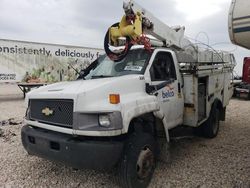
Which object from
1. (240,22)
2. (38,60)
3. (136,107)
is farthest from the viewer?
(38,60)

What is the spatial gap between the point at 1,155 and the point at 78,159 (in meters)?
2.65

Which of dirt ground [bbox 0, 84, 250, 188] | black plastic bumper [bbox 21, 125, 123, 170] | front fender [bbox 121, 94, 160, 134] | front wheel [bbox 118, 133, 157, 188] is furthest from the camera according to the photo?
dirt ground [bbox 0, 84, 250, 188]

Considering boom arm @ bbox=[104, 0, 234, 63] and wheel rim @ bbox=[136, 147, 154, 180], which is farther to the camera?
boom arm @ bbox=[104, 0, 234, 63]

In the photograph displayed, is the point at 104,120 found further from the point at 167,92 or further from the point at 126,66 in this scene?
the point at 167,92

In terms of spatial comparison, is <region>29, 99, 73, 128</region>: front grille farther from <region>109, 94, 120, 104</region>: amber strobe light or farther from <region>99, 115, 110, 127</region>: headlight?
<region>109, 94, 120, 104</region>: amber strobe light

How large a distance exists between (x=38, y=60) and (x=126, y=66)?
43.2ft

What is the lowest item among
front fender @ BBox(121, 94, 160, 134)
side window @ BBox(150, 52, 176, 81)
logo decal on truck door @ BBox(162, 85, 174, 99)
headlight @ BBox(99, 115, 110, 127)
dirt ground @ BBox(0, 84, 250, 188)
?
dirt ground @ BBox(0, 84, 250, 188)

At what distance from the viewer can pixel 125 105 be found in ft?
11.6

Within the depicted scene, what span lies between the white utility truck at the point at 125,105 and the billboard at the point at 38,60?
32.6ft

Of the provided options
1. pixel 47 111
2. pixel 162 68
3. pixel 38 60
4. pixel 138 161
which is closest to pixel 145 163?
pixel 138 161

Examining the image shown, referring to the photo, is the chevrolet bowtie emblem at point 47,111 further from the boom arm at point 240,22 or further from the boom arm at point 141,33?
the boom arm at point 240,22

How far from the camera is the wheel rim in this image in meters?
3.83

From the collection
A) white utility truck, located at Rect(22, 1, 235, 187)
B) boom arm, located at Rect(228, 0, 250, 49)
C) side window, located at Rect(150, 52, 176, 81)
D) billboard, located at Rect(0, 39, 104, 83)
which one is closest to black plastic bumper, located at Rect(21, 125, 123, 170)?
white utility truck, located at Rect(22, 1, 235, 187)

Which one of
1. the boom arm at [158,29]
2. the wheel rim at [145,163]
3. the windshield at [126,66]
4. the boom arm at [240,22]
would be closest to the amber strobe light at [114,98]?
the wheel rim at [145,163]
